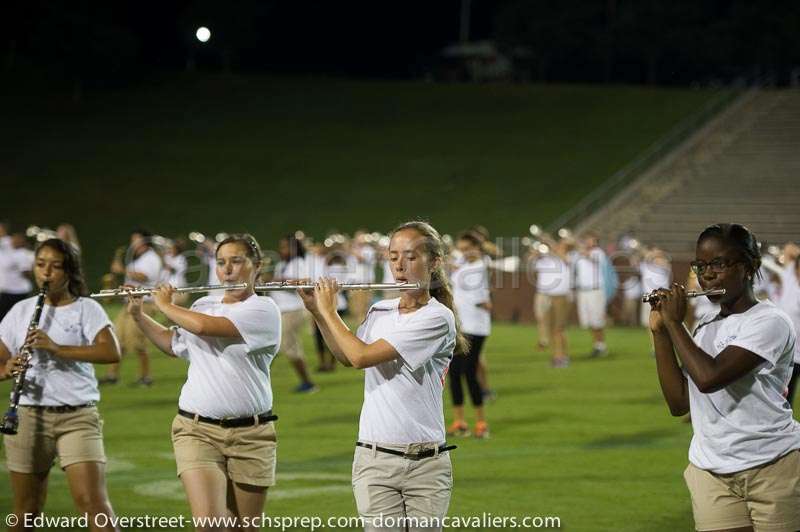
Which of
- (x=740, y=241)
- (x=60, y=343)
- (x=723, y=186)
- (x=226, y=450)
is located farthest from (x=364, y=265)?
(x=740, y=241)

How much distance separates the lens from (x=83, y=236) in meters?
44.1

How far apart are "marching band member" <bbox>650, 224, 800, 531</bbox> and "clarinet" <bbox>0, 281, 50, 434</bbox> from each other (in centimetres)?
387

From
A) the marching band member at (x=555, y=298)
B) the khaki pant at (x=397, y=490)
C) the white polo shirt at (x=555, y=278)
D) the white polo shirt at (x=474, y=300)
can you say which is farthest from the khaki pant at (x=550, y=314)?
the khaki pant at (x=397, y=490)

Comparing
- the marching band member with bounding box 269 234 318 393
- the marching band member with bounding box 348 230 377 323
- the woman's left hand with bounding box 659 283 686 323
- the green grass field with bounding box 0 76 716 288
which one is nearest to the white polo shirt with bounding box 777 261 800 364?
the marching band member with bounding box 269 234 318 393

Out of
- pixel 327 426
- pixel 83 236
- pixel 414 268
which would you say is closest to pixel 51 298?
pixel 414 268

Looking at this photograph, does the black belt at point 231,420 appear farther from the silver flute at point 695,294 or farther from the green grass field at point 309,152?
the green grass field at point 309,152

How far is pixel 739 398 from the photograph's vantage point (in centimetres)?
562

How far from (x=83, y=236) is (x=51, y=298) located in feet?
122

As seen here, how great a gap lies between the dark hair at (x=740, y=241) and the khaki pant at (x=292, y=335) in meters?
12.3

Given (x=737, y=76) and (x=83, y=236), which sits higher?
(x=737, y=76)

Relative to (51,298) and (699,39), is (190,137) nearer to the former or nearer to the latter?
(699,39)

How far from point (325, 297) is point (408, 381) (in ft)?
1.87

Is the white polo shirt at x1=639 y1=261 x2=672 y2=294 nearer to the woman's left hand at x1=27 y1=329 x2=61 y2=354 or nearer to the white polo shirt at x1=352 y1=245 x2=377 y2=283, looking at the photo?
the white polo shirt at x1=352 y1=245 x2=377 y2=283

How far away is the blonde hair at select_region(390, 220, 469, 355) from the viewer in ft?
20.2
